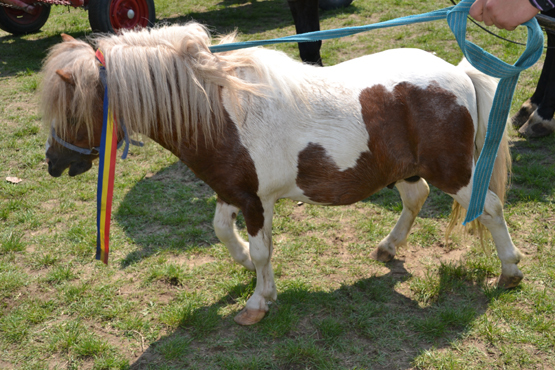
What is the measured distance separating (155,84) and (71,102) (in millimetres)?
428

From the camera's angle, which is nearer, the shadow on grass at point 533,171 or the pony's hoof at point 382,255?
the pony's hoof at point 382,255

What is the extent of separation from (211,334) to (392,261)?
4.83ft

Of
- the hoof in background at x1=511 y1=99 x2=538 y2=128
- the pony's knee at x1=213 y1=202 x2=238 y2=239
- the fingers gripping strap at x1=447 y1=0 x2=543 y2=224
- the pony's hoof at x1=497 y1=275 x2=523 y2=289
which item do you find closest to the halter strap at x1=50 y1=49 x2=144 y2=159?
the pony's knee at x1=213 y1=202 x2=238 y2=239

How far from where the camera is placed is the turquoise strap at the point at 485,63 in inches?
83.7

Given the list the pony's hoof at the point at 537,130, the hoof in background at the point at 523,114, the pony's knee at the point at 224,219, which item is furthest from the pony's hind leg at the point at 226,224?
the hoof in background at the point at 523,114

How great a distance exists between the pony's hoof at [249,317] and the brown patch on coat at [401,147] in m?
0.83

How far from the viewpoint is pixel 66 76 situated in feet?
7.14

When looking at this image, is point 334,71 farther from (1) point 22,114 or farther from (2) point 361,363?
(1) point 22,114

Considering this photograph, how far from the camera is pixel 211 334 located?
2.80 metres

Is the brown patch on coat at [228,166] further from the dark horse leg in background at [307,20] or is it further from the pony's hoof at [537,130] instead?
the pony's hoof at [537,130]

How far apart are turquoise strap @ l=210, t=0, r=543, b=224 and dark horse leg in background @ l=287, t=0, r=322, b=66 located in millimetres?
2190

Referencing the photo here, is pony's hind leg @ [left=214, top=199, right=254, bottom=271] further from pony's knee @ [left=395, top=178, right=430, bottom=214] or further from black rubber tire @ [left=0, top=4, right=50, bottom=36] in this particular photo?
black rubber tire @ [left=0, top=4, right=50, bottom=36]

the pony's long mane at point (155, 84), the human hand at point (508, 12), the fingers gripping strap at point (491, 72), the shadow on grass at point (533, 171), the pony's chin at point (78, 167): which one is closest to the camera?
the human hand at point (508, 12)

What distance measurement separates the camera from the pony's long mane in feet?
7.32
